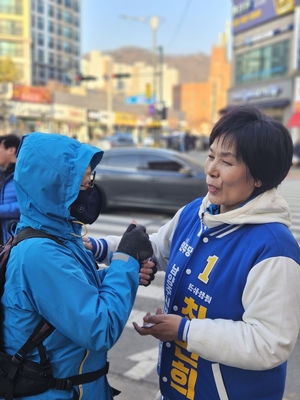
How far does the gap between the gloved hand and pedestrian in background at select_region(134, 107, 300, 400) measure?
0.15 metres

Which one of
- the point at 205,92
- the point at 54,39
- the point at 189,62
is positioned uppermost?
the point at 189,62

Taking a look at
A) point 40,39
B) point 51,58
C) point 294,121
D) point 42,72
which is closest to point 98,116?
point 294,121

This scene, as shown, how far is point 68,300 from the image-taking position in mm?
1355

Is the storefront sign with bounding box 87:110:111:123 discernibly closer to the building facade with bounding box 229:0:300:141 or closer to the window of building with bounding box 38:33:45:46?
the building facade with bounding box 229:0:300:141

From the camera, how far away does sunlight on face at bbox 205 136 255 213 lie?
1.51 metres

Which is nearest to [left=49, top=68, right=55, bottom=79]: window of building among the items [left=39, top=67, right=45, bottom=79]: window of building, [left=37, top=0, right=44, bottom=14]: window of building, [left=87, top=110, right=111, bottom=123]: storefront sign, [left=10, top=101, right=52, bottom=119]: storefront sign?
[left=39, top=67, right=45, bottom=79]: window of building

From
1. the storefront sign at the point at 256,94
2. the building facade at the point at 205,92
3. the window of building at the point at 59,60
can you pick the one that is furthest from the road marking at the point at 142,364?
the building facade at the point at 205,92

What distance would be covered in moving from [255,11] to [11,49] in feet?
158

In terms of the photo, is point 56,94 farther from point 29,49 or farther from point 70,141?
point 70,141

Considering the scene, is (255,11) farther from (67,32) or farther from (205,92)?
(205,92)

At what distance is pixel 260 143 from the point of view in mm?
1448

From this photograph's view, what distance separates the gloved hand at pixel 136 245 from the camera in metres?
1.56

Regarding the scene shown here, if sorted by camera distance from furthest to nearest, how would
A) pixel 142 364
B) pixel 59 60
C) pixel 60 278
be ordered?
pixel 59 60 < pixel 142 364 < pixel 60 278

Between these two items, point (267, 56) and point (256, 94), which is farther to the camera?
point (256, 94)
